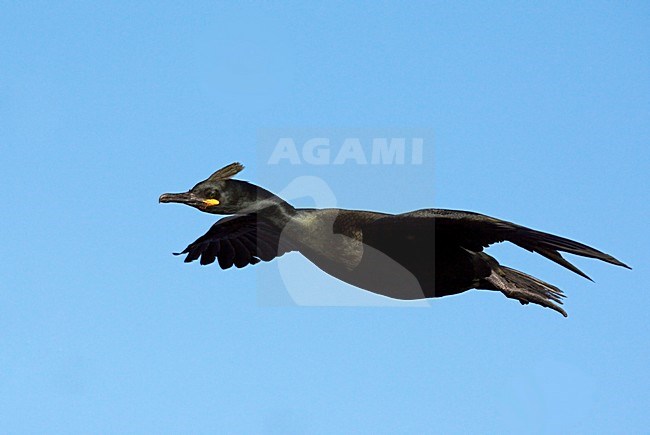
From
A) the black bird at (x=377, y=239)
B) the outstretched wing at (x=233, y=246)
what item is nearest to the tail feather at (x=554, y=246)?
the black bird at (x=377, y=239)

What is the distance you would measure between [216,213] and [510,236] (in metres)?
2.32

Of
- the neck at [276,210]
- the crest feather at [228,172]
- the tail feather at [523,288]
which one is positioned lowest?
the tail feather at [523,288]

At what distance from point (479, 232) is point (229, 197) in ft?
6.28

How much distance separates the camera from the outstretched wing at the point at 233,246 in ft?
33.1

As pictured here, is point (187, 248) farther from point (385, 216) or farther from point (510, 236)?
point (510, 236)

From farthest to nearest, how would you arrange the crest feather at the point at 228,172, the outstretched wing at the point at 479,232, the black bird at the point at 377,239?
the crest feather at the point at 228,172 < the black bird at the point at 377,239 < the outstretched wing at the point at 479,232

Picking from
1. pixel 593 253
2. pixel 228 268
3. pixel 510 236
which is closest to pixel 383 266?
pixel 510 236

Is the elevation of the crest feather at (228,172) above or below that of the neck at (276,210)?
above

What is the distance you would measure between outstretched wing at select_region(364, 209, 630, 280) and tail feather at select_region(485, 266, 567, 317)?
0.60 m

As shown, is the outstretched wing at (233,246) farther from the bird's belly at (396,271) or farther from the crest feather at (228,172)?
the bird's belly at (396,271)

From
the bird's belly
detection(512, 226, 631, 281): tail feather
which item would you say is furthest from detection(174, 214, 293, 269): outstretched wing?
detection(512, 226, 631, 281): tail feather

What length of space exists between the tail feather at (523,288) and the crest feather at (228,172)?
83.4 inches

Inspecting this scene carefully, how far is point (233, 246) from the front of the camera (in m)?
10.4

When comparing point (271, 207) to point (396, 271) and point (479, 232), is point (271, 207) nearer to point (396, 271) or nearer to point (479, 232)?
point (396, 271)
